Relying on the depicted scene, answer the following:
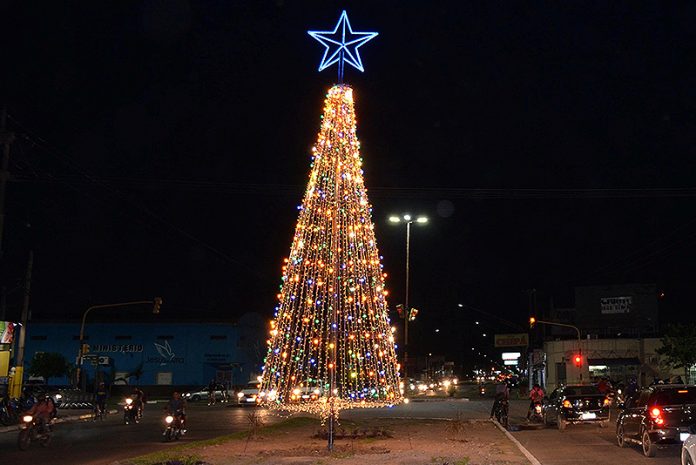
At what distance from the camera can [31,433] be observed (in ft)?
65.6

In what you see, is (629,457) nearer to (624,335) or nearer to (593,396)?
(593,396)

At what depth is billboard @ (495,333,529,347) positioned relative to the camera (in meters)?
79.4

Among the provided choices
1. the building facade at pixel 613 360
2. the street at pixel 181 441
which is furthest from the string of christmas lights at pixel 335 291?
the building facade at pixel 613 360

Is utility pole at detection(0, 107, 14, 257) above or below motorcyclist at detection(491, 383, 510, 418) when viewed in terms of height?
above

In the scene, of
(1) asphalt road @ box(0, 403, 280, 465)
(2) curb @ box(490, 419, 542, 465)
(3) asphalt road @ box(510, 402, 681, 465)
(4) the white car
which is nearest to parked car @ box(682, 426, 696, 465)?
(4) the white car

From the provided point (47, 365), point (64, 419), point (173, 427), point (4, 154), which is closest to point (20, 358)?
point (64, 419)

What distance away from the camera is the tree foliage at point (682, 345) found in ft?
150

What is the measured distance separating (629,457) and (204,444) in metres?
9.61

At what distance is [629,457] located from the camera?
53.7 ft

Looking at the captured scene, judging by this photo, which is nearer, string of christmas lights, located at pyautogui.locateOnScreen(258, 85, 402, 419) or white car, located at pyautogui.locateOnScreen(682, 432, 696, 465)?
white car, located at pyautogui.locateOnScreen(682, 432, 696, 465)

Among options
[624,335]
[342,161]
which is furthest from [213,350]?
[342,161]

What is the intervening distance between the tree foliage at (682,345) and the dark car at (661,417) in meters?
30.8

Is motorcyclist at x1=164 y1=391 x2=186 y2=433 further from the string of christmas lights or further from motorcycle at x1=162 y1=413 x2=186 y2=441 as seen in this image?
the string of christmas lights

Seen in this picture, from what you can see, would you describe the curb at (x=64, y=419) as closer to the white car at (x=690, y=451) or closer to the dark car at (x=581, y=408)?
the dark car at (x=581, y=408)
